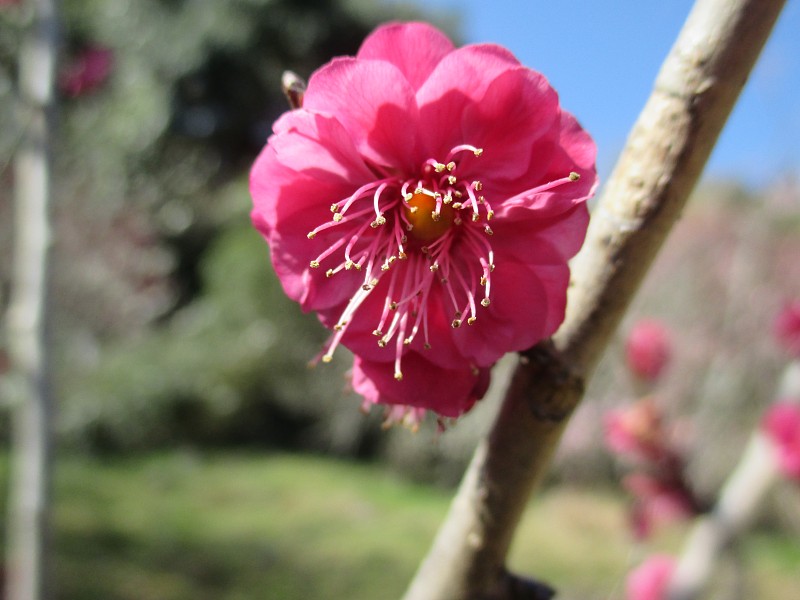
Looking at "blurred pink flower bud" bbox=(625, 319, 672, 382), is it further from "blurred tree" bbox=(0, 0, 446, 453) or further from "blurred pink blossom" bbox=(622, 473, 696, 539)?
"blurred tree" bbox=(0, 0, 446, 453)

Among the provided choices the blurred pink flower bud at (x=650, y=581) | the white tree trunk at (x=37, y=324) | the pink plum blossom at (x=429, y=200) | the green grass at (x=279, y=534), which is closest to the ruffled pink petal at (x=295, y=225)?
the pink plum blossom at (x=429, y=200)

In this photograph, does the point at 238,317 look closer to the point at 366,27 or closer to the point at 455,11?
the point at 366,27

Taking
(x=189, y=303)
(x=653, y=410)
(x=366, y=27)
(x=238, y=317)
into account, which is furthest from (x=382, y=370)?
(x=366, y=27)

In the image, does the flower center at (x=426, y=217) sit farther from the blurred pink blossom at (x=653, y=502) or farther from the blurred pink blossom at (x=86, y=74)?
the blurred pink blossom at (x=86, y=74)

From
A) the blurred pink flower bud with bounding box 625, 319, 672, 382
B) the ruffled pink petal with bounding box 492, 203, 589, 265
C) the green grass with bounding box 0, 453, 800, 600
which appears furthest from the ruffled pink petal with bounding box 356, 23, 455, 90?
the green grass with bounding box 0, 453, 800, 600

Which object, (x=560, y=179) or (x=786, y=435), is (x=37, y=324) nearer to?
(x=560, y=179)

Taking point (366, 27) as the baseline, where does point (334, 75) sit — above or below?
below

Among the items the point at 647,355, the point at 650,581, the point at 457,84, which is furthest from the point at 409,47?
the point at 650,581
